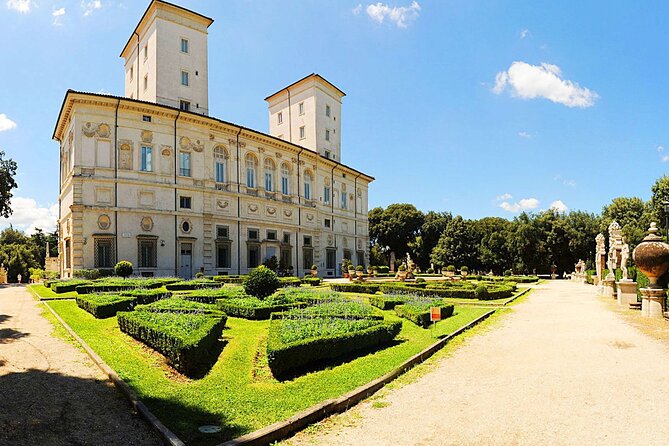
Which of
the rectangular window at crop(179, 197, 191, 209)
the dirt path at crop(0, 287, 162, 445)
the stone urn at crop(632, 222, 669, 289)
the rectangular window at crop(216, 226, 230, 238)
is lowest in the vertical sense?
the dirt path at crop(0, 287, 162, 445)

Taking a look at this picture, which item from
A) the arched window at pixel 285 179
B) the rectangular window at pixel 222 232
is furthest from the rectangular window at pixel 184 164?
the arched window at pixel 285 179

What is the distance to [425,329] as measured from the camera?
13141 mm

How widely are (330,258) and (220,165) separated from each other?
63.9 ft

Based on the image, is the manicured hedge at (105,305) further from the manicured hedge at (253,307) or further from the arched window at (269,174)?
the arched window at (269,174)

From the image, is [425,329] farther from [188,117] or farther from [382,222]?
[382,222]

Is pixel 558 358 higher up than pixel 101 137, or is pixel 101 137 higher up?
pixel 101 137

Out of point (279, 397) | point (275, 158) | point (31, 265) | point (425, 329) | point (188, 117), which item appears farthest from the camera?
point (31, 265)

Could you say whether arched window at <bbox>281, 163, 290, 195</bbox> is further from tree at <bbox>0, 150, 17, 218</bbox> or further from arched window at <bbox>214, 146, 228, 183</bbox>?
tree at <bbox>0, 150, 17, 218</bbox>

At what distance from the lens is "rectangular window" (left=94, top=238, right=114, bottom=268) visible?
1307 inches

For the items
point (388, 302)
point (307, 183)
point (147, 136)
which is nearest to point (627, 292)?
point (388, 302)

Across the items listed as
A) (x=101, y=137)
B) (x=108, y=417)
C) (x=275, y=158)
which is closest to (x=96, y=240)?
(x=101, y=137)

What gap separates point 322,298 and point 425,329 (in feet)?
18.9

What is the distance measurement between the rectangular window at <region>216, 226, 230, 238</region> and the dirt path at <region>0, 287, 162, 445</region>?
3055 centimetres

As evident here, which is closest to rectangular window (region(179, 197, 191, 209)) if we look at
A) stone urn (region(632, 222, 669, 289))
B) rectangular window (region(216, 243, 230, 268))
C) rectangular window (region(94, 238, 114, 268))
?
rectangular window (region(216, 243, 230, 268))
